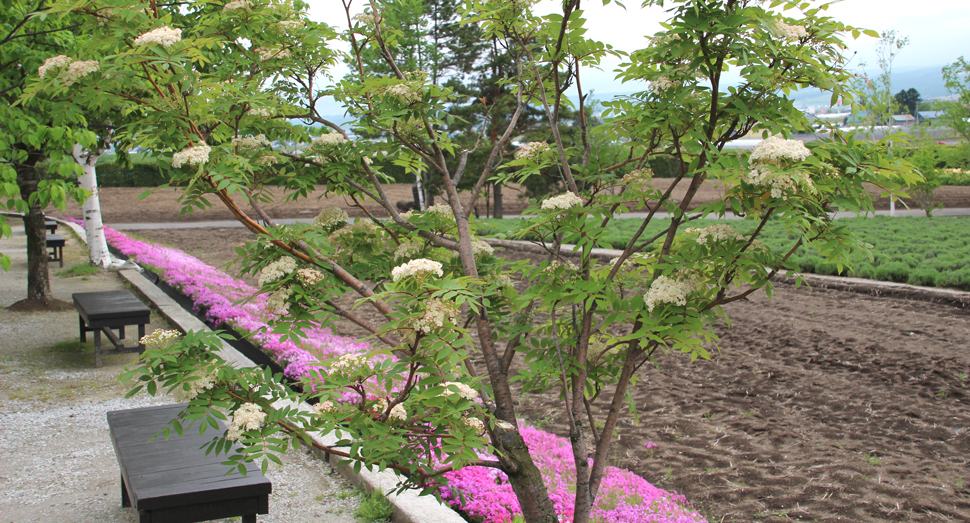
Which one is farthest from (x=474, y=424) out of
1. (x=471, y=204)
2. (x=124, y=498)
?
(x=124, y=498)

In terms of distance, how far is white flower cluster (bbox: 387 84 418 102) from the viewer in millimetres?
2601

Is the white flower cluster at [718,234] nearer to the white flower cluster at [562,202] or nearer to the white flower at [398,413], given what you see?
the white flower cluster at [562,202]

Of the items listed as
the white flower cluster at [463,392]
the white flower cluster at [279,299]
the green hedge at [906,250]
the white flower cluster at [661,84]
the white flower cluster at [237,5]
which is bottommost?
the green hedge at [906,250]

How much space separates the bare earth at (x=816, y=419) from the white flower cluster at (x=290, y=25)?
134 inches

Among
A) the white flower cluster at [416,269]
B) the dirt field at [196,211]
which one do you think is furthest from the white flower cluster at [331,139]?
the dirt field at [196,211]

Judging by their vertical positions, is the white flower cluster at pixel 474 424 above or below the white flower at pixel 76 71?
below

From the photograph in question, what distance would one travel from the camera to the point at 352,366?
229 cm

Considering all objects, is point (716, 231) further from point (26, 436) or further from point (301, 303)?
point (26, 436)

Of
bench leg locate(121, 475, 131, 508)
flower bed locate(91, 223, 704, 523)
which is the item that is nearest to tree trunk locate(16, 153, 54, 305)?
flower bed locate(91, 223, 704, 523)

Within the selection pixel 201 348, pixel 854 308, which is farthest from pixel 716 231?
pixel 854 308

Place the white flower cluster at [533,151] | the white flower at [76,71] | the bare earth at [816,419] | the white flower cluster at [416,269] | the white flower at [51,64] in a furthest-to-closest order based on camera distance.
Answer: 1. the bare earth at [816,419]
2. the white flower cluster at [533,151]
3. the white flower at [51,64]
4. the white flower at [76,71]
5. the white flower cluster at [416,269]

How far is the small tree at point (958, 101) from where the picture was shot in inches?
789

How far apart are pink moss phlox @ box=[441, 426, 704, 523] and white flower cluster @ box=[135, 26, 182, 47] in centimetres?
253

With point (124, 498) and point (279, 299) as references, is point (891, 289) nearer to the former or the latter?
point (279, 299)
